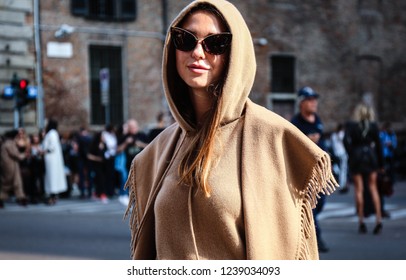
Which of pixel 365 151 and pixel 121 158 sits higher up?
pixel 365 151

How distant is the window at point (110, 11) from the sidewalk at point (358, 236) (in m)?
5.52

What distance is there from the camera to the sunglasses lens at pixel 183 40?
243 centimetres

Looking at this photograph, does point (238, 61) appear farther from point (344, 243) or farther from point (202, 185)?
point (344, 243)

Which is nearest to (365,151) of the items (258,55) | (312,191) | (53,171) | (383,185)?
(383,185)

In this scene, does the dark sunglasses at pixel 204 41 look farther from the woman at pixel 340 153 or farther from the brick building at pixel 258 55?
the woman at pixel 340 153

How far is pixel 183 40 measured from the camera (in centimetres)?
245

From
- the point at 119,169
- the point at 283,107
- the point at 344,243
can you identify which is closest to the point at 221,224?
the point at 344,243

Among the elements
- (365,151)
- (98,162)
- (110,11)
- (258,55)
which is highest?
(110,11)

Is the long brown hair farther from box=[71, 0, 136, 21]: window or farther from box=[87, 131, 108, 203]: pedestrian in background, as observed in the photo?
box=[87, 131, 108, 203]: pedestrian in background

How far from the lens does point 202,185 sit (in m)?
2.31

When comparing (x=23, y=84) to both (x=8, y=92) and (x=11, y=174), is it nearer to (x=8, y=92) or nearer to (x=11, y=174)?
(x=8, y=92)

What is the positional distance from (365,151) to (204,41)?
A: 6735 millimetres
